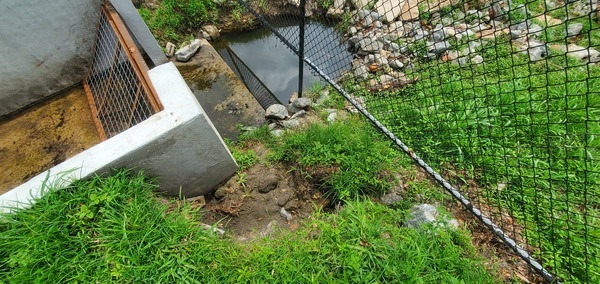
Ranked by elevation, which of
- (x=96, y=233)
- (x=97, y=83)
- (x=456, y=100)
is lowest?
(x=456, y=100)

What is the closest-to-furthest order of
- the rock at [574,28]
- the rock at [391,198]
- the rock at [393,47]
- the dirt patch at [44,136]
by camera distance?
the rock at [391,198] < the dirt patch at [44,136] < the rock at [574,28] < the rock at [393,47]

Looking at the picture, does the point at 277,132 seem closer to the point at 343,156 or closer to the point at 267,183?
the point at 267,183

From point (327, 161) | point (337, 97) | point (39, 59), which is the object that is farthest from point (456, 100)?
point (39, 59)

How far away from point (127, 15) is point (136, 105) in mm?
926

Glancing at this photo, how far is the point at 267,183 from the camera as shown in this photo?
8.73 feet

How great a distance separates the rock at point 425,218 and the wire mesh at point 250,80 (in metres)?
2.24

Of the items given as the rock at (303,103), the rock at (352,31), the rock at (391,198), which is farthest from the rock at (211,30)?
the rock at (391,198)

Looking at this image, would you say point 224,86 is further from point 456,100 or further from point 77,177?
point 456,100

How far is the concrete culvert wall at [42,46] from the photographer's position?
9.36 feet

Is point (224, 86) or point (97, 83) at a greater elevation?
point (97, 83)

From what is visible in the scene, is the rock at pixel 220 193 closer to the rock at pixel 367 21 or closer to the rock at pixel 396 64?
the rock at pixel 396 64

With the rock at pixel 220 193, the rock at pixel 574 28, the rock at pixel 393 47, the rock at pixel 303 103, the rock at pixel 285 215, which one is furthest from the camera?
the rock at pixel 393 47

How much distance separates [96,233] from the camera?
184 cm

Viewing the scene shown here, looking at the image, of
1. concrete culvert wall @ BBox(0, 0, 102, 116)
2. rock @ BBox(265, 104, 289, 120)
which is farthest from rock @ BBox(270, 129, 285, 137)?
concrete culvert wall @ BBox(0, 0, 102, 116)
